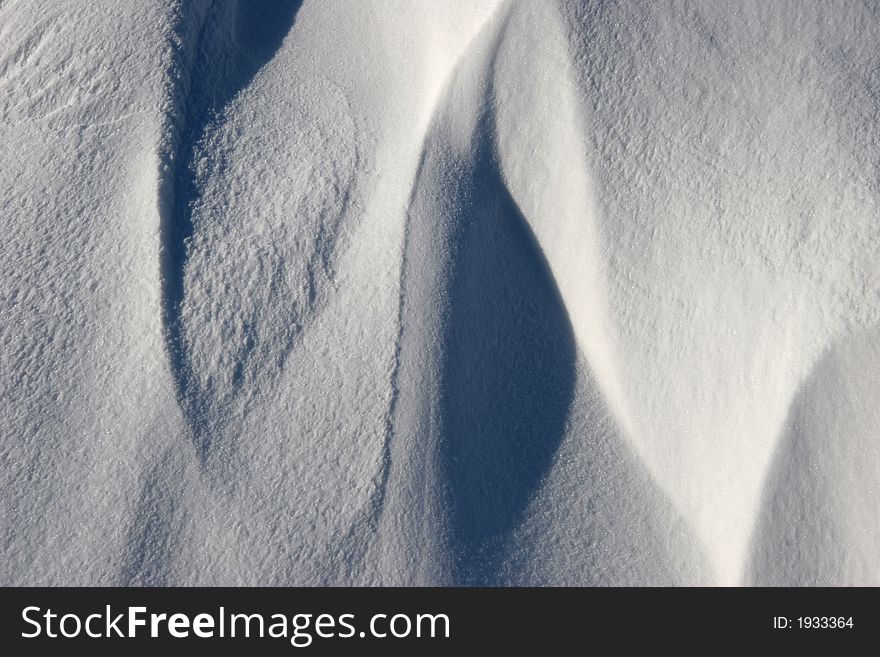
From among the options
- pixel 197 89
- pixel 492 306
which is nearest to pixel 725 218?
pixel 492 306

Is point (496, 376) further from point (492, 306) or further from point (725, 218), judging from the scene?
point (725, 218)

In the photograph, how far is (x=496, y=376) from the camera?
1.05m

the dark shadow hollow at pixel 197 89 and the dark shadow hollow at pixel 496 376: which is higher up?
the dark shadow hollow at pixel 197 89

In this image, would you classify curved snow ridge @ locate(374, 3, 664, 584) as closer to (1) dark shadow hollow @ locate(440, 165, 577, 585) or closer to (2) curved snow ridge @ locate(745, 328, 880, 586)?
(1) dark shadow hollow @ locate(440, 165, 577, 585)

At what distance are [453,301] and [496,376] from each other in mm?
112

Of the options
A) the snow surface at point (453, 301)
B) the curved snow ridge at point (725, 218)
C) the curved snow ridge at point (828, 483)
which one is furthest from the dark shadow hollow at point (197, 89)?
the curved snow ridge at point (828, 483)

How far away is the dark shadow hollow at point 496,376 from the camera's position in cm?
100

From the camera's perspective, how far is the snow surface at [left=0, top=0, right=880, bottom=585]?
98cm

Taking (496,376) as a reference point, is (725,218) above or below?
above

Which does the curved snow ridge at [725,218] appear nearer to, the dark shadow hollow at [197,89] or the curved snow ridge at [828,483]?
the curved snow ridge at [828,483]

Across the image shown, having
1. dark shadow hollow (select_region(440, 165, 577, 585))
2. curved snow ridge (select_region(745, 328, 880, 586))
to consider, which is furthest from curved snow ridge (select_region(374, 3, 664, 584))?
curved snow ridge (select_region(745, 328, 880, 586))

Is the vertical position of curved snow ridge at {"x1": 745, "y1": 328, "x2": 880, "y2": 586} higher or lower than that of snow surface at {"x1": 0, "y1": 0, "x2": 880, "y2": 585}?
lower
